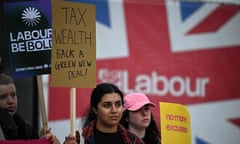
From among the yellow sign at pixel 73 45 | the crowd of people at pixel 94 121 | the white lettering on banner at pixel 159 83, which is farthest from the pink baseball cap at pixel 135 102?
the white lettering on banner at pixel 159 83

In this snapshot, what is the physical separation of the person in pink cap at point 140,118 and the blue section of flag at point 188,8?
2.35 m

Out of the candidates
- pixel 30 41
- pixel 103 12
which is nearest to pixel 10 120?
pixel 30 41

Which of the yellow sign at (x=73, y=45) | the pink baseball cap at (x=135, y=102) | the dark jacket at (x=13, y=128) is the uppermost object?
the yellow sign at (x=73, y=45)

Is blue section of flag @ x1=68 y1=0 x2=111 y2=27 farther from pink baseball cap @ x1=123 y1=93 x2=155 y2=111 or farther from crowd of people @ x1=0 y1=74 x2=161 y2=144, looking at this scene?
crowd of people @ x1=0 y1=74 x2=161 y2=144

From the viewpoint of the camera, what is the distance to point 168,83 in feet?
22.5

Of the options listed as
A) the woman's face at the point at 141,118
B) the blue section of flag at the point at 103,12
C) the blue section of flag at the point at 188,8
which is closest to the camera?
the woman's face at the point at 141,118

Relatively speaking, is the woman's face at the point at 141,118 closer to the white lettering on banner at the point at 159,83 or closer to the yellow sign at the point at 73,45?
the yellow sign at the point at 73,45

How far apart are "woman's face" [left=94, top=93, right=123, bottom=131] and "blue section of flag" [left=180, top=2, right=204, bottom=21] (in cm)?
284

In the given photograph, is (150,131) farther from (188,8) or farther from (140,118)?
(188,8)

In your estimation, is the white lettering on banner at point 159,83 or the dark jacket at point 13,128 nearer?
the dark jacket at point 13,128

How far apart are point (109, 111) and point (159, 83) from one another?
262 centimetres

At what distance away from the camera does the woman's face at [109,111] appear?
422cm

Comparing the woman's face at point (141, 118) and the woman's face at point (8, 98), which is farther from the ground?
the woman's face at point (8, 98)

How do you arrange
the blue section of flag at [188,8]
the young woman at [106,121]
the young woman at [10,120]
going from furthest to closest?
the blue section of flag at [188,8], the young woman at [106,121], the young woman at [10,120]
